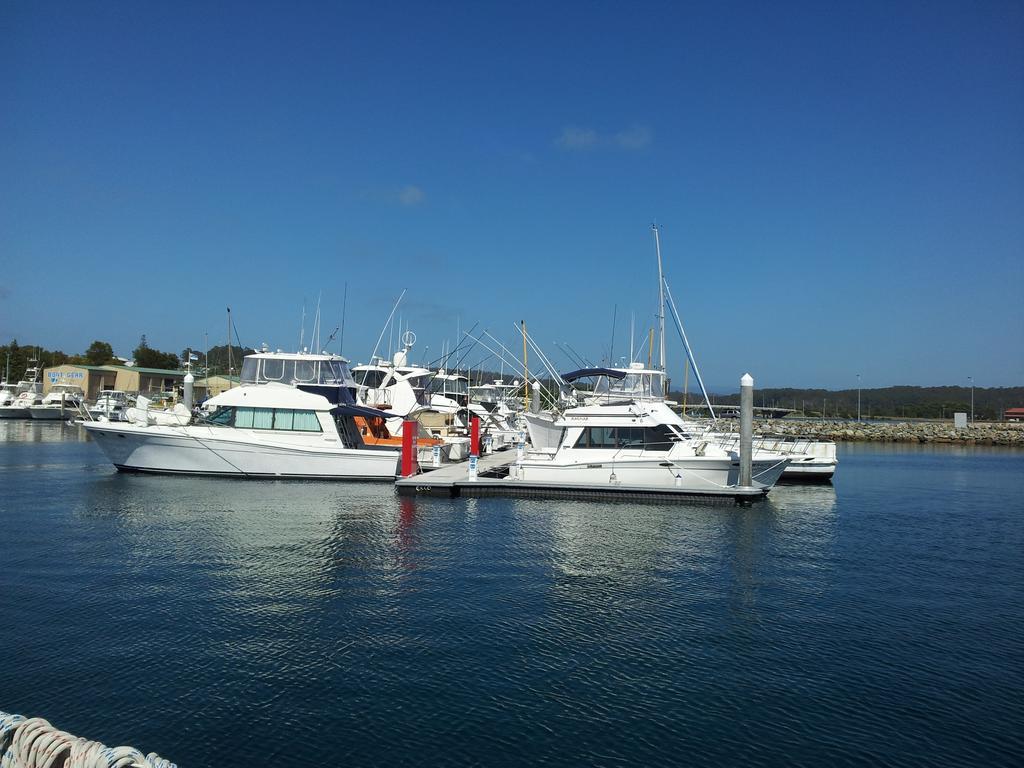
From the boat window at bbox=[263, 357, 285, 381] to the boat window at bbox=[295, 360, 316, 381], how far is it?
2.23 feet

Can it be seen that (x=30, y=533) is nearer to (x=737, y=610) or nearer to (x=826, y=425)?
(x=737, y=610)

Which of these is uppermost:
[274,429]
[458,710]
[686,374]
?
[686,374]

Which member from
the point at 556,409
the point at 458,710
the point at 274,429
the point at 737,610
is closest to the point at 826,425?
the point at 556,409

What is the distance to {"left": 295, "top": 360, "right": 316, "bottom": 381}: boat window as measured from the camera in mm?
33281

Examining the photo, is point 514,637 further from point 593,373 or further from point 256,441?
point 593,373

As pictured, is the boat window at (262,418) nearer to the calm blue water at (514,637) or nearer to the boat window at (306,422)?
the boat window at (306,422)

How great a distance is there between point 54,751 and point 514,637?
746 cm

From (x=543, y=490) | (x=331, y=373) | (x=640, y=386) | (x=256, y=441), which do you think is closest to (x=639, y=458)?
(x=543, y=490)

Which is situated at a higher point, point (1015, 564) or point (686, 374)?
point (686, 374)

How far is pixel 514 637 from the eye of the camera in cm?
1243

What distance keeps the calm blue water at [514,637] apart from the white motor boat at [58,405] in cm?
7369

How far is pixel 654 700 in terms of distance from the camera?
10.1 meters

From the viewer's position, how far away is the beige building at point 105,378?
318 feet

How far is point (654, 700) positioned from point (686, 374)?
149ft
